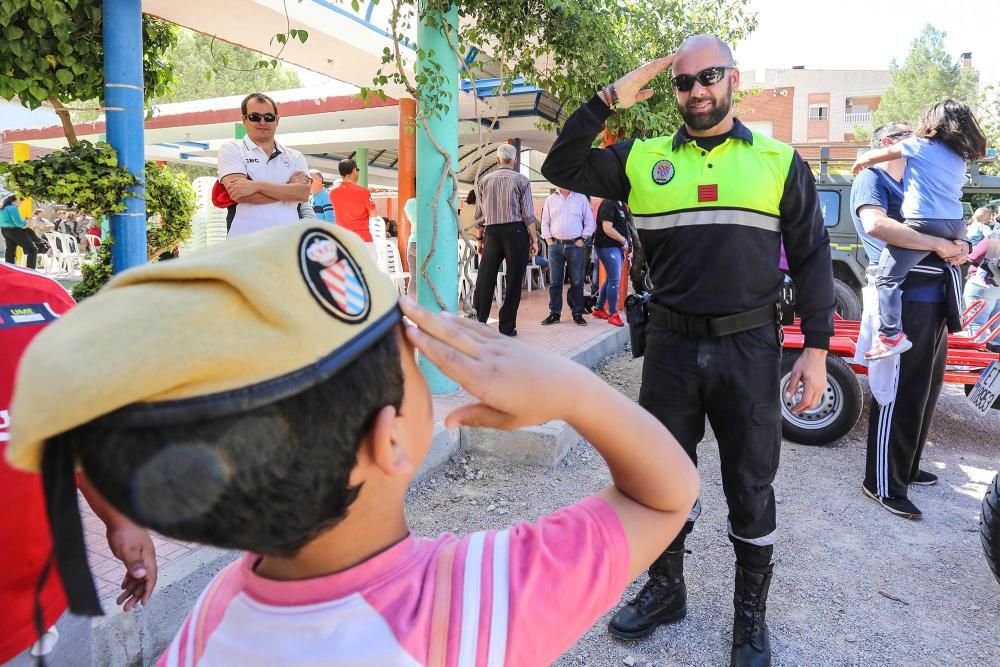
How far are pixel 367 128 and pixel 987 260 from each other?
45.2 feet

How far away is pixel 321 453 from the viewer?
0.74 m

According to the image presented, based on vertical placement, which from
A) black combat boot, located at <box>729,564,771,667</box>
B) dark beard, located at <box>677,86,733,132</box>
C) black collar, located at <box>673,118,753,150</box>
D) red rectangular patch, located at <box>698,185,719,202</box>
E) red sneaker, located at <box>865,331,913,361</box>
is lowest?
black combat boot, located at <box>729,564,771,667</box>

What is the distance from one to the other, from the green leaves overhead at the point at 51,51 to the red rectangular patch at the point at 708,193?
355 cm

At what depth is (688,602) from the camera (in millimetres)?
2969

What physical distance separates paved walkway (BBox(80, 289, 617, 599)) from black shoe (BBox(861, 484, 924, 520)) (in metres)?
2.51

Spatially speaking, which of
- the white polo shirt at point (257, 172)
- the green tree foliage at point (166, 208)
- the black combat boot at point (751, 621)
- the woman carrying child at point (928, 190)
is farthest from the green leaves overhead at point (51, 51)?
the woman carrying child at point (928, 190)

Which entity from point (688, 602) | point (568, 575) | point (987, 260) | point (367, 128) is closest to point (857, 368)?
point (987, 260)

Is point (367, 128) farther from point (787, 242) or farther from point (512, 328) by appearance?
point (787, 242)

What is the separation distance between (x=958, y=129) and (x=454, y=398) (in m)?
3.45

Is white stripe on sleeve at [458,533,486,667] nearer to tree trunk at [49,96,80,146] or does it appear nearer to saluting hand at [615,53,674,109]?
saluting hand at [615,53,674,109]

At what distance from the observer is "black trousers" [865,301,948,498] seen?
12.4 feet

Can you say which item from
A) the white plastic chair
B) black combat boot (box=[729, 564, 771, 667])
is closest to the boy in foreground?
black combat boot (box=[729, 564, 771, 667])

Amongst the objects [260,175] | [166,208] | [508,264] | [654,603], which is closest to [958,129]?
[654,603]

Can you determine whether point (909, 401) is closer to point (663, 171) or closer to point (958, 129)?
point (958, 129)
